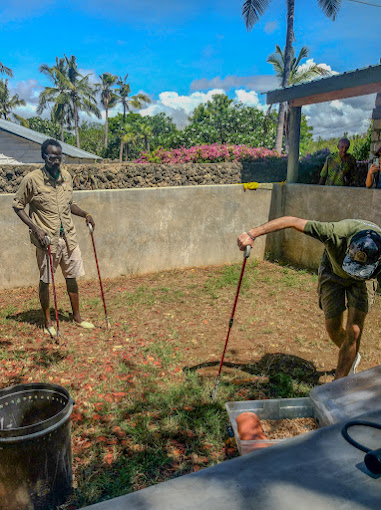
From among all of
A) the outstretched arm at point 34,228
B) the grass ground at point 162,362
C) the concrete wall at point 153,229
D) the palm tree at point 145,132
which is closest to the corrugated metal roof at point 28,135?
the concrete wall at point 153,229

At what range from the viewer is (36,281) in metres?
7.32

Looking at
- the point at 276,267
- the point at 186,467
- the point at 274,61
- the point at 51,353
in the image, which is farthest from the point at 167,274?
the point at 274,61

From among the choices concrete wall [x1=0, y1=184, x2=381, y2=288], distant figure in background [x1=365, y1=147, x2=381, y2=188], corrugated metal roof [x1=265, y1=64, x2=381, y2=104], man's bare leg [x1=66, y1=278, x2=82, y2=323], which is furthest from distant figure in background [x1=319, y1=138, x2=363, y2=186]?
man's bare leg [x1=66, y1=278, x2=82, y2=323]

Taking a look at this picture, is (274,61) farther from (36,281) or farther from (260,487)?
(260,487)

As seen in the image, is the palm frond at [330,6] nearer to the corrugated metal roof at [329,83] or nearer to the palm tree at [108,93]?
the corrugated metal roof at [329,83]

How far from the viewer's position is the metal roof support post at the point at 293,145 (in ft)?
30.7

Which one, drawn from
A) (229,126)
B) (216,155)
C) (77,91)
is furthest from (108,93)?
(216,155)

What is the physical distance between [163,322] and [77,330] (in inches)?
45.1

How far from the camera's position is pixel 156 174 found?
8688mm

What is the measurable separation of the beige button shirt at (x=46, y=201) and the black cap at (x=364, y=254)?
3.37m

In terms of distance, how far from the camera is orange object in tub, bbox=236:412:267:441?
283 centimetres

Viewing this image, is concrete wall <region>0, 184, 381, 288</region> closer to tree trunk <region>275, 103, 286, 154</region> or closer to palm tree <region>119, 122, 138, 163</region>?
tree trunk <region>275, 103, 286, 154</region>

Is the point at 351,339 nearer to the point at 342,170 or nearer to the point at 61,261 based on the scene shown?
the point at 61,261

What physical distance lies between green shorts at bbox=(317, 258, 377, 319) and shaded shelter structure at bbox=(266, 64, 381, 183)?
16.0ft
